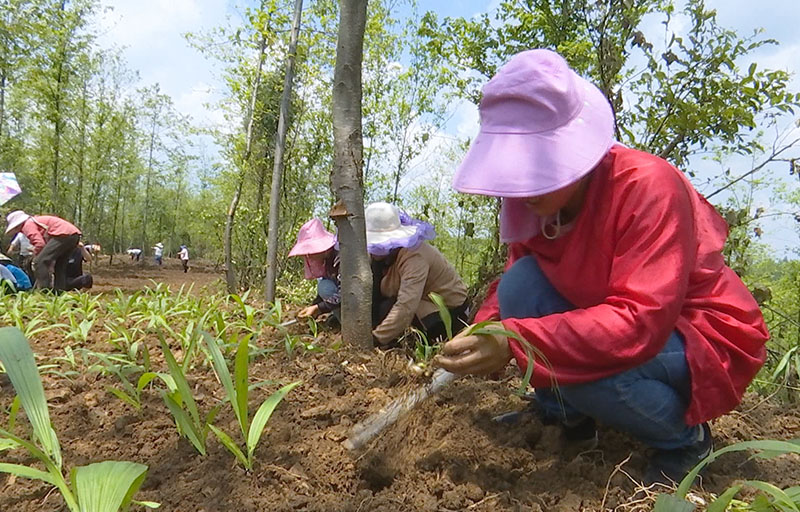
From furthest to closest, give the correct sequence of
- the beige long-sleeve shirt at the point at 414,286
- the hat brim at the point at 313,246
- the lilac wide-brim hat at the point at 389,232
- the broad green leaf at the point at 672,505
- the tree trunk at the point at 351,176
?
the hat brim at the point at 313,246 < the lilac wide-brim hat at the point at 389,232 < the beige long-sleeve shirt at the point at 414,286 < the tree trunk at the point at 351,176 < the broad green leaf at the point at 672,505

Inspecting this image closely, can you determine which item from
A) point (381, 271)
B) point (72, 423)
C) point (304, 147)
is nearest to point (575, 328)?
point (72, 423)

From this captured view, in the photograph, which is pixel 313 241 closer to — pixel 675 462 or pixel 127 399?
pixel 127 399

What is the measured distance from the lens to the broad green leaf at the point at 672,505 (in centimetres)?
79

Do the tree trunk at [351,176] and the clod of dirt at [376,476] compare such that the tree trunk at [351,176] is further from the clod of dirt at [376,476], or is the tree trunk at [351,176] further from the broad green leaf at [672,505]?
the broad green leaf at [672,505]

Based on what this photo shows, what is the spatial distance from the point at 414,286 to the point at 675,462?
152 cm

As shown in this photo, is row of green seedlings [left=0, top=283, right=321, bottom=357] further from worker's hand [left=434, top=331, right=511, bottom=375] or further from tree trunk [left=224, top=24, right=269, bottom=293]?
tree trunk [left=224, top=24, right=269, bottom=293]

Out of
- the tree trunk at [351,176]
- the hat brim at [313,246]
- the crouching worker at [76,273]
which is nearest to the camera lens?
the tree trunk at [351,176]

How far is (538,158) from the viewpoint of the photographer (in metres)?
1.10

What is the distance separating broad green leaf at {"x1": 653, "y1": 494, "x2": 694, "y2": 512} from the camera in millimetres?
792

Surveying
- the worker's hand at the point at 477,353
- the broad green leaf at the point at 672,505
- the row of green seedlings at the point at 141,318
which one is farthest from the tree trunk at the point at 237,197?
the broad green leaf at the point at 672,505

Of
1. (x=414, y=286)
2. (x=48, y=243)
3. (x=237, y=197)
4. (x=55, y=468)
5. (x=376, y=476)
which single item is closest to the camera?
(x=55, y=468)

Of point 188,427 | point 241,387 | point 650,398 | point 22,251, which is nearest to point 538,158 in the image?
point 650,398

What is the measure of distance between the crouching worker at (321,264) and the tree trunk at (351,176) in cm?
70

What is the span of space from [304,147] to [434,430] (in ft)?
22.0
